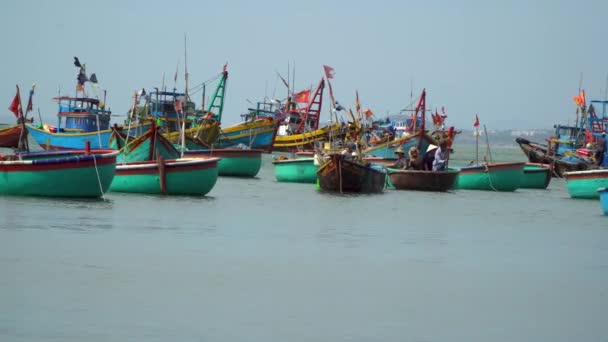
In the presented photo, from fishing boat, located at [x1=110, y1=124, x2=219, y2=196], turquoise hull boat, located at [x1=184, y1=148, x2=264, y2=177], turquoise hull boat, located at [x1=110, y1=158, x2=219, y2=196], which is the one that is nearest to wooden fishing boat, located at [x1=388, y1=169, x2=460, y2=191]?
fishing boat, located at [x1=110, y1=124, x2=219, y2=196]

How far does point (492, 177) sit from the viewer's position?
41.3m

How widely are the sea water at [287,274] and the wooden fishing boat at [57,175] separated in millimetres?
571

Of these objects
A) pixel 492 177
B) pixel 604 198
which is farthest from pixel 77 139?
pixel 604 198

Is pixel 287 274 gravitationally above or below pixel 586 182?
below

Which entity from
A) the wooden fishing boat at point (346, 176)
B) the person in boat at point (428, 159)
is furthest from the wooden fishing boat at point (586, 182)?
the wooden fishing boat at point (346, 176)

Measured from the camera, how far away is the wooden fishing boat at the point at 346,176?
33759 mm

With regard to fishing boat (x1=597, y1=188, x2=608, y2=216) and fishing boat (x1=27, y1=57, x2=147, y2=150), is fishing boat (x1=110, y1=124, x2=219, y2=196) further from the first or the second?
fishing boat (x1=27, y1=57, x2=147, y2=150)

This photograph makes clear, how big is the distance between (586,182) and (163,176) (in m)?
14.1

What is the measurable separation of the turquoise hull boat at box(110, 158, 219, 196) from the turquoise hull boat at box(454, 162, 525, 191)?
46.6ft

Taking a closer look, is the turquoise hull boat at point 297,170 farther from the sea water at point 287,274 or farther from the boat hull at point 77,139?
the sea water at point 287,274

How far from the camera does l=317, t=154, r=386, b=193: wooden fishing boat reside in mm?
33759

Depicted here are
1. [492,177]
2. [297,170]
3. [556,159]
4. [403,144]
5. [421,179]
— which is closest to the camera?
[421,179]

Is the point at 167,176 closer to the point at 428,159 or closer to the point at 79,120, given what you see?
the point at 428,159

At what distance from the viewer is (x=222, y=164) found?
45062 millimetres
